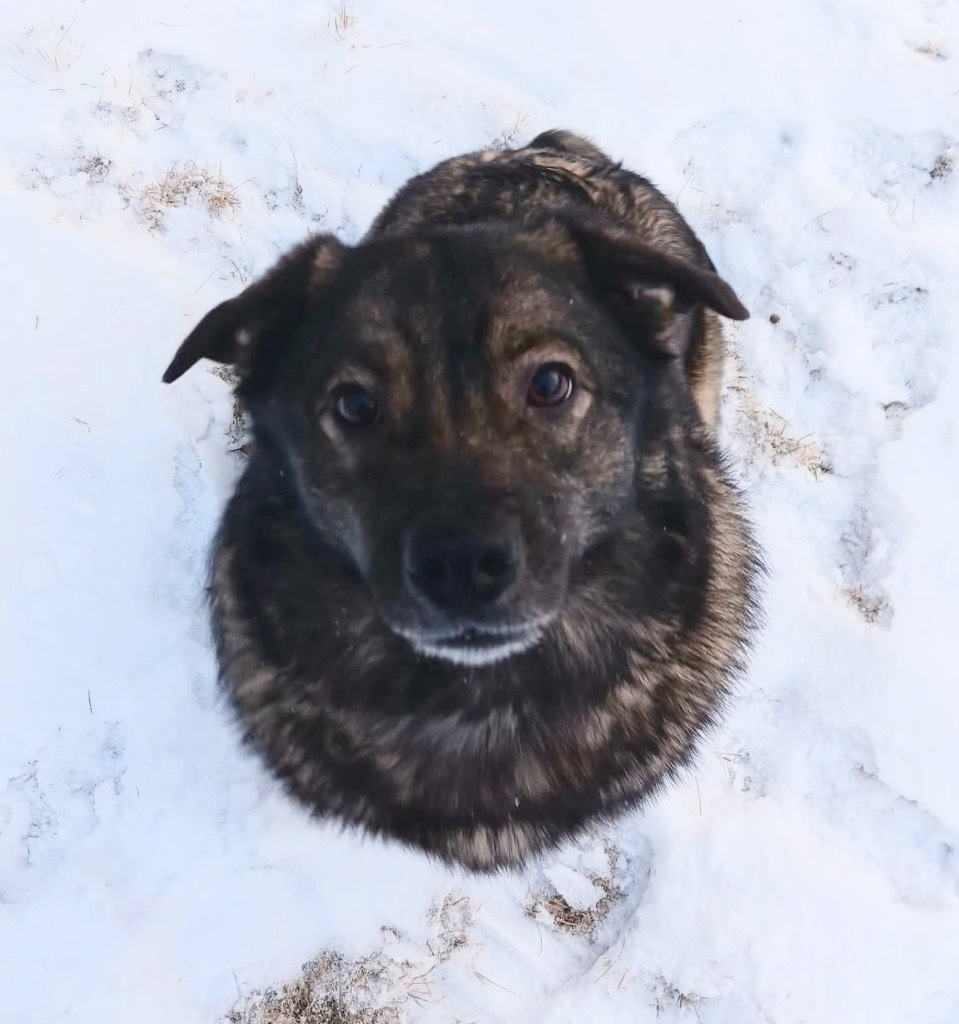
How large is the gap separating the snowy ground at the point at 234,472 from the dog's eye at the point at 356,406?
192cm

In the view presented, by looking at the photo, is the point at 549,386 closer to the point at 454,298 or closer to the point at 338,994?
the point at 454,298

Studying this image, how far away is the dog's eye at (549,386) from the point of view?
97.7 inches

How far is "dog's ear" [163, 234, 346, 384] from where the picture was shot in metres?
2.65

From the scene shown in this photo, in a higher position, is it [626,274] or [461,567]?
[626,274]

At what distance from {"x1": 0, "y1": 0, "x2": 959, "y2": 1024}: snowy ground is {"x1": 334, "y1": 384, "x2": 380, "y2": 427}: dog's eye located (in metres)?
1.92

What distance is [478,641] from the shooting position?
92.8 inches

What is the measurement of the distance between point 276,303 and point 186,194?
2.50m

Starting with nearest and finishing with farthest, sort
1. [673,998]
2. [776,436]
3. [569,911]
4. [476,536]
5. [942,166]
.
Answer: [476,536] < [673,998] < [569,911] < [776,436] < [942,166]

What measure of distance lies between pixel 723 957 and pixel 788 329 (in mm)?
3033

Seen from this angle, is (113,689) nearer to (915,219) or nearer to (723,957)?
(723,957)

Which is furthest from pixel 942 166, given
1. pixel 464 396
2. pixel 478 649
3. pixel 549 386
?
pixel 478 649

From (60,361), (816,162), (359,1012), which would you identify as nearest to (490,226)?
(60,361)

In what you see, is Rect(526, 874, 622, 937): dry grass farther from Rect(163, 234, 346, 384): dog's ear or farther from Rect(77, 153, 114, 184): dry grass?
Rect(77, 153, 114, 184): dry grass

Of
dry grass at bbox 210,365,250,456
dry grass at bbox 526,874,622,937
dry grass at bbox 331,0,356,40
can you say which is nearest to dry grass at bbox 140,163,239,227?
dry grass at bbox 210,365,250,456
